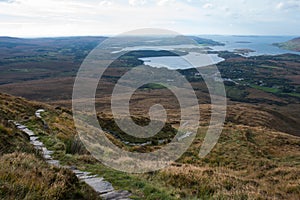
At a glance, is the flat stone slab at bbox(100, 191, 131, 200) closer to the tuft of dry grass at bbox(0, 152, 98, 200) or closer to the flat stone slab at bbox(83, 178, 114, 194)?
the flat stone slab at bbox(83, 178, 114, 194)

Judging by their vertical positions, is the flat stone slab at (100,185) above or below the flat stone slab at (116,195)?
below

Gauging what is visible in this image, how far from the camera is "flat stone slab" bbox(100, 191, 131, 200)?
6.41 metres

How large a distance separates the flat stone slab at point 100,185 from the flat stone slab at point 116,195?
0.23m

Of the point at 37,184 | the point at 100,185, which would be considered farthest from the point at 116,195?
the point at 37,184

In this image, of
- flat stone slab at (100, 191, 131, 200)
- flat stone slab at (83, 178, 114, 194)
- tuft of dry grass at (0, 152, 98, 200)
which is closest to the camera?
tuft of dry grass at (0, 152, 98, 200)

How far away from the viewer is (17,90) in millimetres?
135000

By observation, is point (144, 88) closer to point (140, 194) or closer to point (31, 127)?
point (31, 127)

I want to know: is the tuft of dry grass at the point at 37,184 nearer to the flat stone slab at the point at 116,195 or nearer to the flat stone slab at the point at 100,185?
the flat stone slab at the point at 116,195

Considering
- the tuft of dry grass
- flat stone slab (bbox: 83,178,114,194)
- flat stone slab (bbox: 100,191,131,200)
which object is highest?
the tuft of dry grass

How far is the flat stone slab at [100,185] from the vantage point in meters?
6.96

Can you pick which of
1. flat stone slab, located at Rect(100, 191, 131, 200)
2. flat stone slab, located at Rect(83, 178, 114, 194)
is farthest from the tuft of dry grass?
flat stone slab, located at Rect(83, 178, 114, 194)

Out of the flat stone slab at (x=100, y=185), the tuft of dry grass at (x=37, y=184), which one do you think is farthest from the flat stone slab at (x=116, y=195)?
the tuft of dry grass at (x=37, y=184)

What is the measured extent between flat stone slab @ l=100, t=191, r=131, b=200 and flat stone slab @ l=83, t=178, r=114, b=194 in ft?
0.74

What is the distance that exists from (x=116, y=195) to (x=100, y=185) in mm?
923
